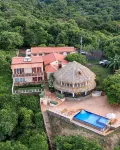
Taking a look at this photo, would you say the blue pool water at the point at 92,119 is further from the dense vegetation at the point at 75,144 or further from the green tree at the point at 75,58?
the green tree at the point at 75,58

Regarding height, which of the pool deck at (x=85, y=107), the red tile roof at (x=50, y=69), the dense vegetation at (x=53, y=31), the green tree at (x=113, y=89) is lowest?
the pool deck at (x=85, y=107)

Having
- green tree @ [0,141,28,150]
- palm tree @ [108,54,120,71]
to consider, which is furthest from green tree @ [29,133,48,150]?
palm tree @ [108,54,120,71]

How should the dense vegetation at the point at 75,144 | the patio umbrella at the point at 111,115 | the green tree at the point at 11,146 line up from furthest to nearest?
the patio umbrella at the point at 111,115, the green tree at the point at 11,146, the dense vegetation at the point at 75,144

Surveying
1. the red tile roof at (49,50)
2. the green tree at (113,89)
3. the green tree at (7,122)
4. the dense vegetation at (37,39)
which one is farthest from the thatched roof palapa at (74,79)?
the red tile roof at (49,50)

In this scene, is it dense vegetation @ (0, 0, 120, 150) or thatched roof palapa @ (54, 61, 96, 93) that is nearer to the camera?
dense vegetation @ (0, 0, 120, 150)

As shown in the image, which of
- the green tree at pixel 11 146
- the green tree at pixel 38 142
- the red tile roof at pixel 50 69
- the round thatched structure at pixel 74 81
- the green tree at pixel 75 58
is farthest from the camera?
the green tree at pixel 75 58

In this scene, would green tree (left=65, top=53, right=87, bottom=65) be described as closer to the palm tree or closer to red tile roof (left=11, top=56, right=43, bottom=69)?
the palm tree

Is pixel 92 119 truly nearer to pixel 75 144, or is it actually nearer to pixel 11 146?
pixel 75 144
